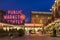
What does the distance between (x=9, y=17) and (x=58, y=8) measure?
35366mm

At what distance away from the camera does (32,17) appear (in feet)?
502

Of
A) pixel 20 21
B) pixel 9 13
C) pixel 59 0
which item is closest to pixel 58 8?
pixel 59 0

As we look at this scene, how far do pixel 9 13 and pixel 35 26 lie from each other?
93.0 feet

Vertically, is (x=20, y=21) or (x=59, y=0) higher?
(x=59, y=0)

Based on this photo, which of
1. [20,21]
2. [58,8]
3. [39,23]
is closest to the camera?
[58,8]

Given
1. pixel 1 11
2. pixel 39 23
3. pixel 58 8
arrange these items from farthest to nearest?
pixel 39 23
pixel 1 11
pixel 58 8

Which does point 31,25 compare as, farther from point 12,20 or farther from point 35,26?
point 12,20

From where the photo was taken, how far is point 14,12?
123 metres

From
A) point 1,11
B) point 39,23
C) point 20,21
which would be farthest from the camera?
point 39,23

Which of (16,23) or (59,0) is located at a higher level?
(59,0)

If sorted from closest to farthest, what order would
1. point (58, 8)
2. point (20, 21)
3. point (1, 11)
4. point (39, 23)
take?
point (58, 8) → point (20, 21) → point (1, 11) → point (39, 23)

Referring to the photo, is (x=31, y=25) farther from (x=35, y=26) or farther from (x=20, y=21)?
(x=20, y=21)

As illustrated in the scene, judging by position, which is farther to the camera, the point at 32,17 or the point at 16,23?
the point at 32,17

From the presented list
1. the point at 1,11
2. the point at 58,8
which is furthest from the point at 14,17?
the point at 58,8
